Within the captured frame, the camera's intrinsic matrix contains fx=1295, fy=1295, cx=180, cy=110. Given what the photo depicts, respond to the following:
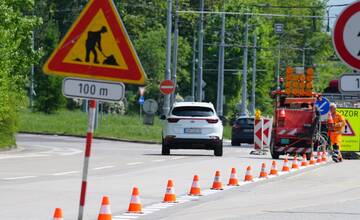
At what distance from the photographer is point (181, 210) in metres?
17.7

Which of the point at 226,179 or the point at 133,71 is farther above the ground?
the point at 133,71

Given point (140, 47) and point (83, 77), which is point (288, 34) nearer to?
point (140, 47)

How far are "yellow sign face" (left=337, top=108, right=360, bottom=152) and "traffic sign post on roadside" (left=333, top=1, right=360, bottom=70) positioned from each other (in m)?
31.5

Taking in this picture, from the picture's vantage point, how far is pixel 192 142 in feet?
126

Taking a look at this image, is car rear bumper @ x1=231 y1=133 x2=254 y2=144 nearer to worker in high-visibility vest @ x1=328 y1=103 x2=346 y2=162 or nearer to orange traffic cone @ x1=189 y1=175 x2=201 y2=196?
worker in high-visibility vest @ x1=328 y1=103 x2=346 y2=162

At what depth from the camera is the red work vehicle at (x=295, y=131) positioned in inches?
1576

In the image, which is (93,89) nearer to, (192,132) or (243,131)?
(192,132)

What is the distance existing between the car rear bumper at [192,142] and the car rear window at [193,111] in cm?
96

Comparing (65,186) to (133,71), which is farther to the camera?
(65,186)

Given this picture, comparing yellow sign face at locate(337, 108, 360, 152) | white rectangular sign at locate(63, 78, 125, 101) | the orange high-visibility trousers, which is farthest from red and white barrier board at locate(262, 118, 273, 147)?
white rectangular sign at locate(63, 78, 125, 101)

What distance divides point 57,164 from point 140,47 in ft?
226

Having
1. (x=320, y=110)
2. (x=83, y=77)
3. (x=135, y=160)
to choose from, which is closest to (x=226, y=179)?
(x=135, y=160)

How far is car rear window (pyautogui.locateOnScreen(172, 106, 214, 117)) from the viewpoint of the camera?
129 feet

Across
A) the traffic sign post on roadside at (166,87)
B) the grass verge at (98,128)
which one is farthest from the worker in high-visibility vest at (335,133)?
the grass verge at (98,128)
